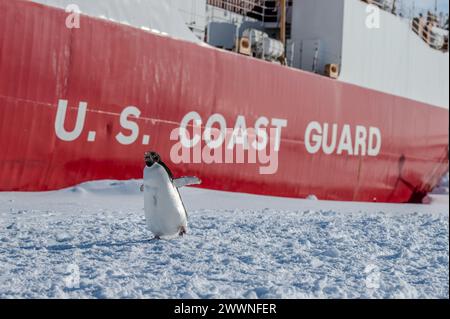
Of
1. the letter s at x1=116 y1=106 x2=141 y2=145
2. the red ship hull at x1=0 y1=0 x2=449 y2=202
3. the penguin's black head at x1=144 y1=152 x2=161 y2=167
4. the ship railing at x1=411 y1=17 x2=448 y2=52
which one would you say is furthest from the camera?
the ship railing at x1=411 y1=17 x2=448 y2=52

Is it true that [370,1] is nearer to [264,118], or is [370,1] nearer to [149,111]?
[264,118]

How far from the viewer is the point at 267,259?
177 inches

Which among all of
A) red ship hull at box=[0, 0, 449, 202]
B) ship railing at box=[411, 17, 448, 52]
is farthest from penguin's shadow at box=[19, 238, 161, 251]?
ship railing at box=[411, 17, 448, 52]

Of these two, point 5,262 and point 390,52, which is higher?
point 390,52

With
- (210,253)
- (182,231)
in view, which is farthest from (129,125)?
(210,253)

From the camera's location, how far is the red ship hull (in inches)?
277

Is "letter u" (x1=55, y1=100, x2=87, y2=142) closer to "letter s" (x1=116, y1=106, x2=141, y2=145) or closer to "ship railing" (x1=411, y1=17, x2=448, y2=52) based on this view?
"letter s" (x1=116, y1=106, x2=141, y2=145)

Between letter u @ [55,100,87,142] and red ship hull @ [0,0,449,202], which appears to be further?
letter u @ [55,100,87,142]

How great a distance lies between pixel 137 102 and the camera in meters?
8.09

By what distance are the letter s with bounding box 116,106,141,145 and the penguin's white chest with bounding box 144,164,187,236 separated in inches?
120

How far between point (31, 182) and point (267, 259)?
12.2ft

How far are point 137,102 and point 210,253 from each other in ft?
12.8

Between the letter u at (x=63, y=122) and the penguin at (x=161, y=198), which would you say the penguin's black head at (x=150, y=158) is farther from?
the letter u at (x=63, y=122)
